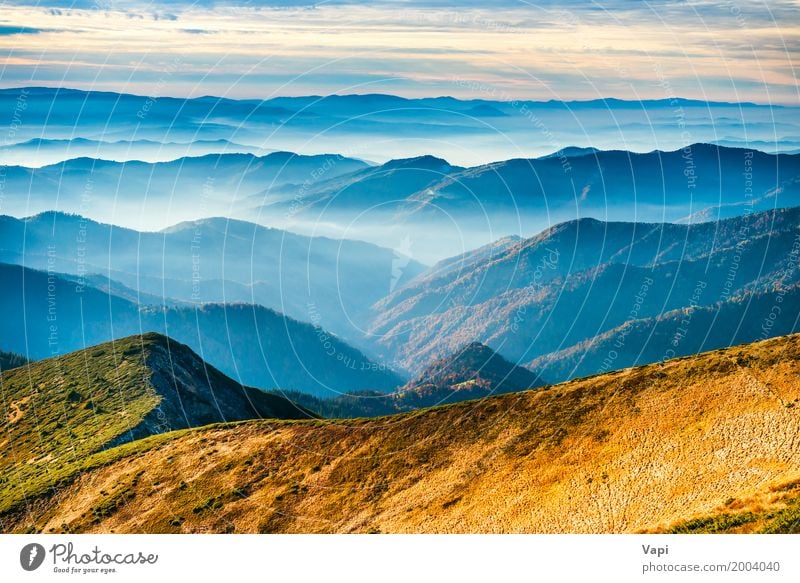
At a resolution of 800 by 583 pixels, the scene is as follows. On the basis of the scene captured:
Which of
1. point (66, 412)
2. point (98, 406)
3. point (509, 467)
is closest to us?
point (509, 467)
